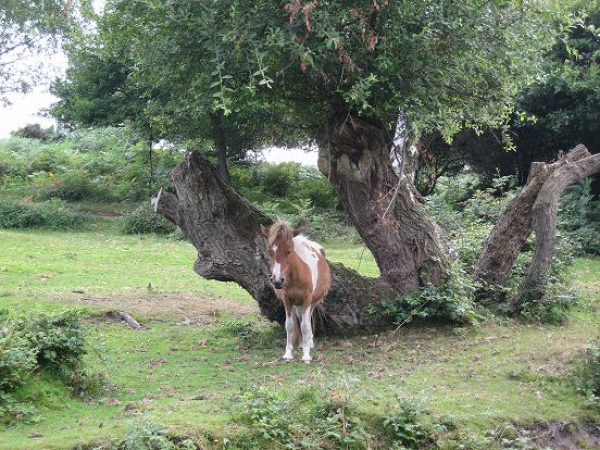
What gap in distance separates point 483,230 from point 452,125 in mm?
3529

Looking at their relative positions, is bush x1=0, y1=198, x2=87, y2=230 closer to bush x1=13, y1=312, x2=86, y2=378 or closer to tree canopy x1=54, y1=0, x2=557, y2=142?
tree canopy x1=54, y1=0, x2=557, y2=142

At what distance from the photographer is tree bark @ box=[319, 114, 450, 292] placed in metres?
11.6

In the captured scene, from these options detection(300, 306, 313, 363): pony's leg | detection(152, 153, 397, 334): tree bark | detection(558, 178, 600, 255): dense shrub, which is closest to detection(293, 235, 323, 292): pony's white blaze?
detection(300, 306, 313, 363): pony's leg

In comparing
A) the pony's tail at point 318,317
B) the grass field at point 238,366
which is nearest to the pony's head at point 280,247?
the grass field at point 238,366

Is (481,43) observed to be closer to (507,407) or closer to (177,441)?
(507,407)

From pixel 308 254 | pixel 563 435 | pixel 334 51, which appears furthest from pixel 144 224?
pixel 563 435

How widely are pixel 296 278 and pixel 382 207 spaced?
2358 mm

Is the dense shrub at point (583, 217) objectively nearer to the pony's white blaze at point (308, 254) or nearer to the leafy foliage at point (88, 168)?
the pony's white blaze at point (308, 254)

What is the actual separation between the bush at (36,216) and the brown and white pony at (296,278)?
15.8 meters

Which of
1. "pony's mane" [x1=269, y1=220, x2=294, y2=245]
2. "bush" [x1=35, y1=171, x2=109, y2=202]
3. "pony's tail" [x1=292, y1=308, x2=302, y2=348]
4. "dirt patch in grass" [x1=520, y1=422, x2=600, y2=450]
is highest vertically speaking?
"bush" [x1=35, y1=171, x2=109, y2=202]

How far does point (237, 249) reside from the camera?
1146 centimetres

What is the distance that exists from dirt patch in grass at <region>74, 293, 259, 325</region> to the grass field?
0.08 feet

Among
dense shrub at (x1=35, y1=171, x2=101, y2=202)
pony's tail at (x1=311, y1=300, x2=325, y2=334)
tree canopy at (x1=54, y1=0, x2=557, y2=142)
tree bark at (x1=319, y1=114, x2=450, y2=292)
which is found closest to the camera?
tree canopy at (x1=54, y1=0, x2=557, y2=142)

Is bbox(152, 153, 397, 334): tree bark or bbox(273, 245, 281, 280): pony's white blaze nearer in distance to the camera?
bbox(273, 245, 281, 280): pony's white blaze
